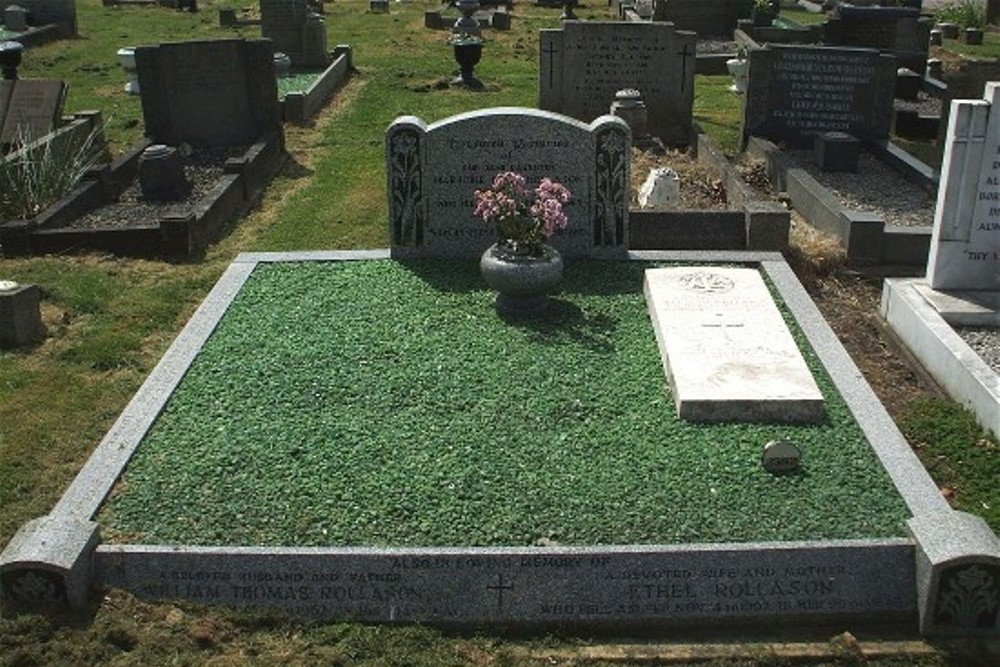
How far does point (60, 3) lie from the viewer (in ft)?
76.4

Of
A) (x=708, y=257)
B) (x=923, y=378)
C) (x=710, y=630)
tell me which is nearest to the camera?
(x=710, y=630)

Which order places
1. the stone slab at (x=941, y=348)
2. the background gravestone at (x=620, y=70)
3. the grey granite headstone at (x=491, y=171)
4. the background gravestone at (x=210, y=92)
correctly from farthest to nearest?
1. the background gravestone at (x=620, y=70)
2. the background gravestone at (x=210, y=92)
3. the grey granite headstone at (x=491, y=171)
4. the stone slab at (x=941, y=348)

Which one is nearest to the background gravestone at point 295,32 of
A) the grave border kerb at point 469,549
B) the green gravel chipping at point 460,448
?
the grave border kerb at point 469,549

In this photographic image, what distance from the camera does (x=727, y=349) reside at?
7.02 metres

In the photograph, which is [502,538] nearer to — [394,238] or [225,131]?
[394,238]

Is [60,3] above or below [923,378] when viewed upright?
above

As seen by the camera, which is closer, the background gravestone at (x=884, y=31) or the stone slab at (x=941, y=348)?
the stone slab at (x=941, y=348)

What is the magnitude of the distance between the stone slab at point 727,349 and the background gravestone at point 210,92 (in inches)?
268

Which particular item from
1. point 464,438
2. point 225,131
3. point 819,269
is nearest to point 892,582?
point 464,438

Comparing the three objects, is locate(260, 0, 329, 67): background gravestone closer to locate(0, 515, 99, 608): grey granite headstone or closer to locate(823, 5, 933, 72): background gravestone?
locate(823, 5, 933, 72): background gravestone

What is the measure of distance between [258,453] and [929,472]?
382 cm

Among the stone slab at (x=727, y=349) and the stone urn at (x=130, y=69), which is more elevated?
the stone urn at (x=130, y=69)

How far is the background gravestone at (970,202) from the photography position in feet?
25.4

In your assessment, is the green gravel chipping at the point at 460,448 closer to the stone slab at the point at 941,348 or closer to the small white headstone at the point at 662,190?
the stone slab at the point at 941,348
